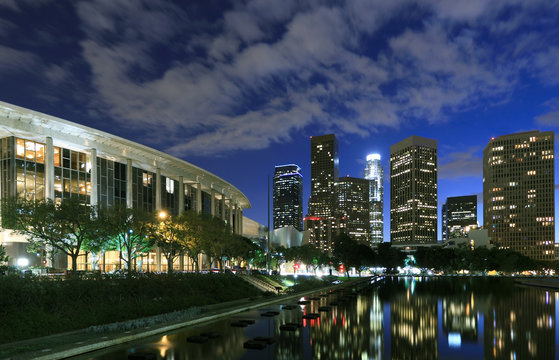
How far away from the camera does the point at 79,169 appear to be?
64.8 metres

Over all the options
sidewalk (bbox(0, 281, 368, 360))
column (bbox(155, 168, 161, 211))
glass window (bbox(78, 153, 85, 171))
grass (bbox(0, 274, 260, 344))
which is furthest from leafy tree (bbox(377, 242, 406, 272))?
sidewalk (bbox(0, 281, 368, 360))

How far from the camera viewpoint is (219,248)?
6831 centimetres

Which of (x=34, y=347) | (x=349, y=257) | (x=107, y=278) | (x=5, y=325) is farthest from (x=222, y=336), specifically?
(x=349, y=257)

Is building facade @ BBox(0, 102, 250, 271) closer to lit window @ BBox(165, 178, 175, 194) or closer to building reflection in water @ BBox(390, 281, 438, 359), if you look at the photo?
lit window @ BBox(165, 178, 175, 194)

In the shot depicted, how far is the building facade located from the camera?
55.6 meters

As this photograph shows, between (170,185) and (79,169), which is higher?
(79,169)

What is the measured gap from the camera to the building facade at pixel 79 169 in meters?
55.6

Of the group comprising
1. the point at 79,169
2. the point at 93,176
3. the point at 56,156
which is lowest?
the point at 93,176

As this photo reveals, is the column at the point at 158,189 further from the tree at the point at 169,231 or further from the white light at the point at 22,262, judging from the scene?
the white light at the point at 22,262

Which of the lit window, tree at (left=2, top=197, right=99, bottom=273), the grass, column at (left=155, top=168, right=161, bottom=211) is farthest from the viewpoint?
the lit window

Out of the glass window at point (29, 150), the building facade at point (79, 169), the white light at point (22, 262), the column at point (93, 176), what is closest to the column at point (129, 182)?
the building facade at point (79, 169)

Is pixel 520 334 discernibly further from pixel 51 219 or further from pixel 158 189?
pixel 158 189

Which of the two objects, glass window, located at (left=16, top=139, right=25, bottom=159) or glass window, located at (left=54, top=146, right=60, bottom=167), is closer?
glass window, located at (left=16, top=139, right=25, bottom=159)

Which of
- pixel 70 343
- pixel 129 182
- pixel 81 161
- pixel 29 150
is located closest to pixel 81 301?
pixel 70 343
